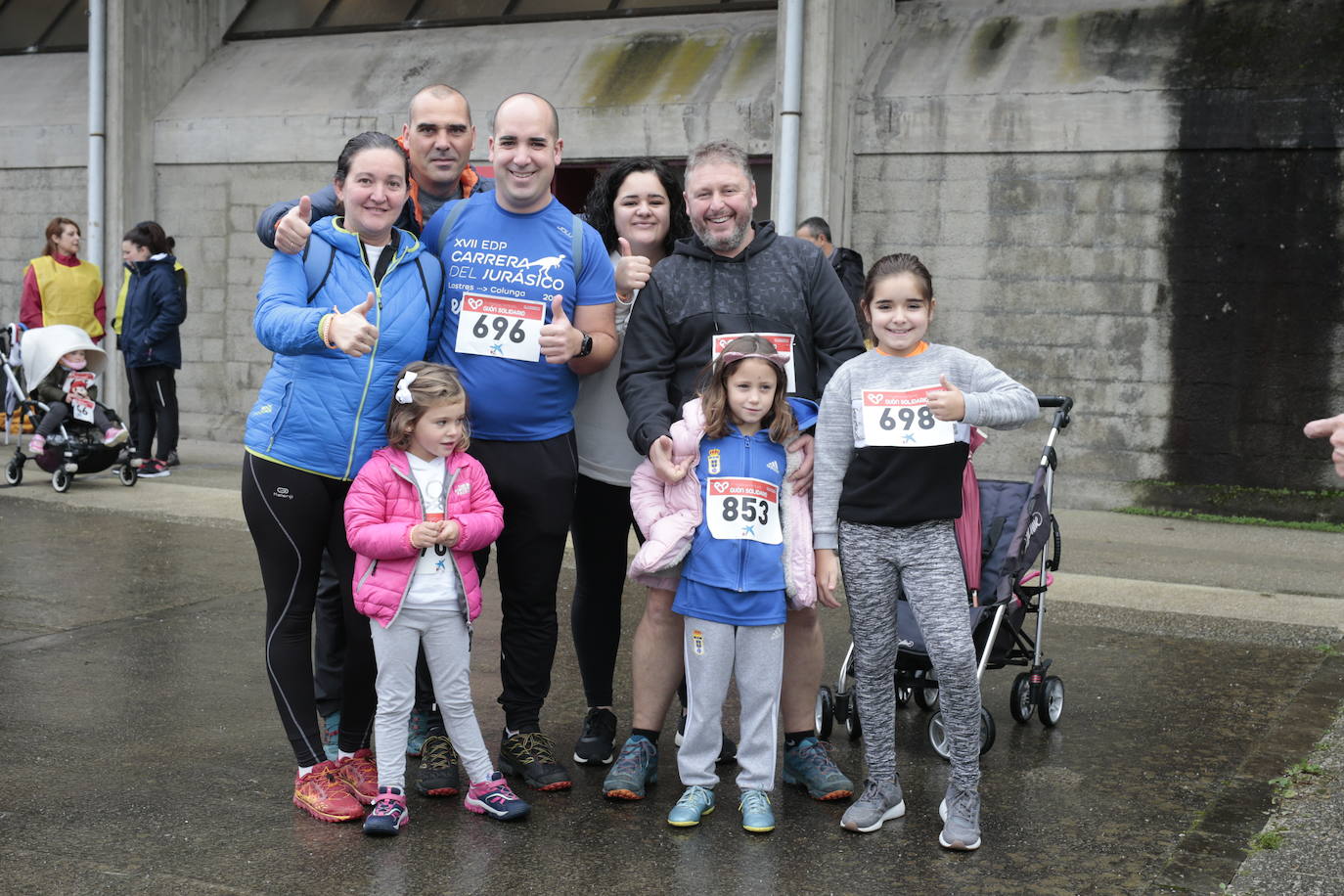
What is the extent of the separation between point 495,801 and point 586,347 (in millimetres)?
1292

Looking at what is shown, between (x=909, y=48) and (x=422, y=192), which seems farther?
(x=909, y=48)

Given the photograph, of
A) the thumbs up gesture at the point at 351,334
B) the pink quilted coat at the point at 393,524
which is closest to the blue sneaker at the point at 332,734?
the pink quilted coat at the point at 393,524

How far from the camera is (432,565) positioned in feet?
12.9

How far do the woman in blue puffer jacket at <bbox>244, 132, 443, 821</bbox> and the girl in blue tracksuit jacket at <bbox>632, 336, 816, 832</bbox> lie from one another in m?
0.83

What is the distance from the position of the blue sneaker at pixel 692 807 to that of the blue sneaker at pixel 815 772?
0.33 meters

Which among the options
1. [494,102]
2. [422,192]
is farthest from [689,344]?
[494,102]

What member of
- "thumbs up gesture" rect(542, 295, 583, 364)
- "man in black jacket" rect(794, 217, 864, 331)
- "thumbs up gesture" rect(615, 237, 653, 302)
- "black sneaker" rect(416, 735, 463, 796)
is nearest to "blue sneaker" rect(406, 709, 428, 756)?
"black sneaker" rect(416, 735, 463, 796)

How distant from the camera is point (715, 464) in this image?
405cm

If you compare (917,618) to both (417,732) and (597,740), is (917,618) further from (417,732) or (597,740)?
(417,732)

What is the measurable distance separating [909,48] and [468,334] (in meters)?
7.80

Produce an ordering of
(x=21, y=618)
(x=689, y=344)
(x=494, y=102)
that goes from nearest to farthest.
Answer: (x=689, y=344)
(x=21, y=618)
(x=494, y=102)

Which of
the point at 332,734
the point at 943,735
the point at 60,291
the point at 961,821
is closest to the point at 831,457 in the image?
the point at 961,821

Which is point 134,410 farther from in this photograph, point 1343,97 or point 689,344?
point 1343,97

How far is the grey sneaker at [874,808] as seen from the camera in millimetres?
3926
